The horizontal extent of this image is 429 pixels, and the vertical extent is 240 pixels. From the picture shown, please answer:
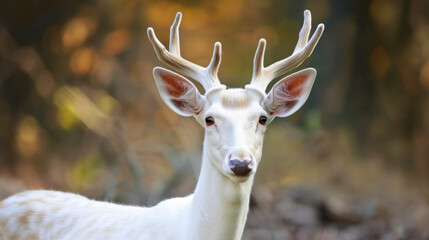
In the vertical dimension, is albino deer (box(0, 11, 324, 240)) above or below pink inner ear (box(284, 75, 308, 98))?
below

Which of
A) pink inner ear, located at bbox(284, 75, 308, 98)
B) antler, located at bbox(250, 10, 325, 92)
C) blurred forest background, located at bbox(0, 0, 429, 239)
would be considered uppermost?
antler, located at bbox(250, 10, 325, 92)

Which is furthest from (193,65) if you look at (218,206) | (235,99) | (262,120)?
(218,206)

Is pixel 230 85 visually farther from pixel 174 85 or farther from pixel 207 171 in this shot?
pixel 207 171

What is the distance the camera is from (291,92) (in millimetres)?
4348

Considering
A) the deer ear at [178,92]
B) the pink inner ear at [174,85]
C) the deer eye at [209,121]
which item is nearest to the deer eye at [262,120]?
the deer eye at [209,121]

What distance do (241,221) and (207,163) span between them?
384 millimetres

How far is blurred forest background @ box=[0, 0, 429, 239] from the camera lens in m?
9.97

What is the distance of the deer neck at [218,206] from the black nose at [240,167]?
231mm

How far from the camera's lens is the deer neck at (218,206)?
→ 3.94 m

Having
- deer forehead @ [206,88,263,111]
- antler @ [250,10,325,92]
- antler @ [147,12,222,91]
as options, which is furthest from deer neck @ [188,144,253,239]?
antler @ [250,10,325,92]

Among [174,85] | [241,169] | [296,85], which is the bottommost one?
[241,169]

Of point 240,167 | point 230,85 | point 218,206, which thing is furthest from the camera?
point 230,85

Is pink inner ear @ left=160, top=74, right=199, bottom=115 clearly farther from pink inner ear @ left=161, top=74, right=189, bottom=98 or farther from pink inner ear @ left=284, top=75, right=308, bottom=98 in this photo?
pink inner ear @ left=284, top=75, right=308, bottom=98

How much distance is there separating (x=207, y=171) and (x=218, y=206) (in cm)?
22
